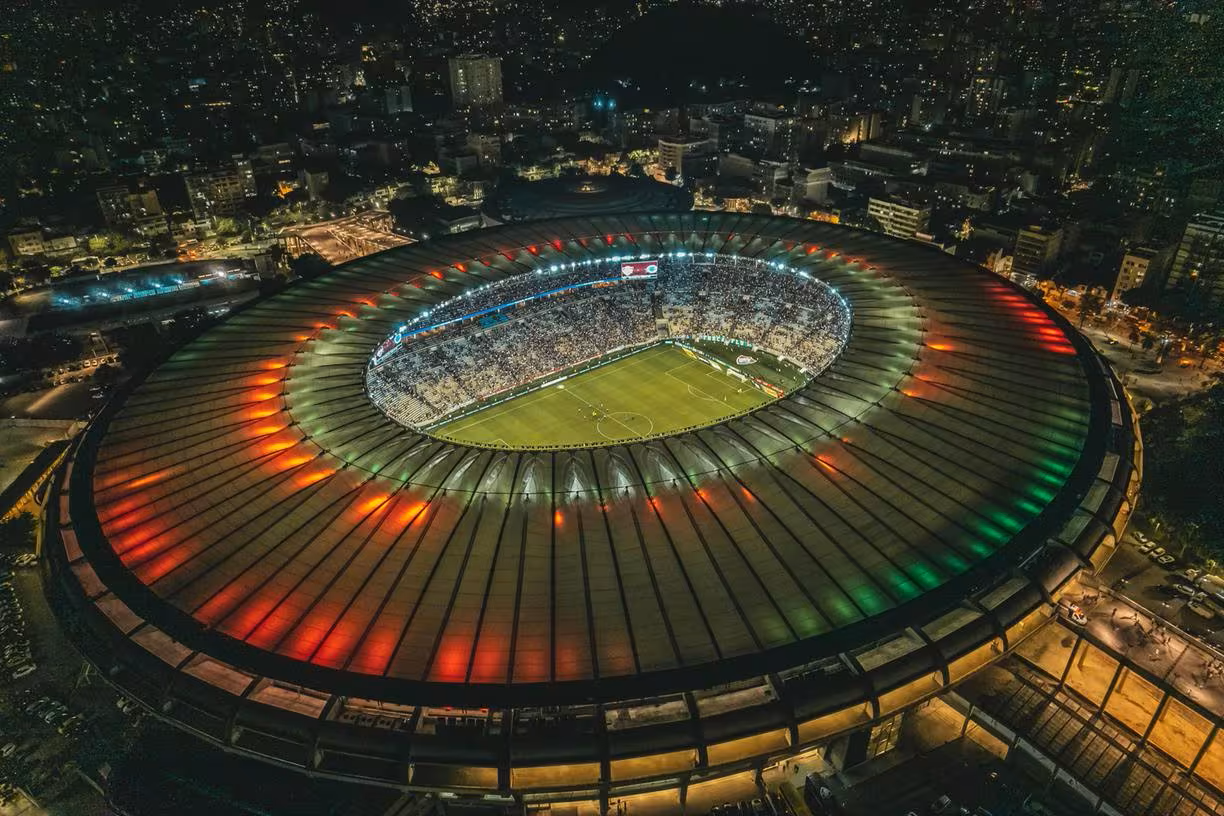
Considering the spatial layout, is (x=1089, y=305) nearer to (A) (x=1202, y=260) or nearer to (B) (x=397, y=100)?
(A) (x=1202, y=260)

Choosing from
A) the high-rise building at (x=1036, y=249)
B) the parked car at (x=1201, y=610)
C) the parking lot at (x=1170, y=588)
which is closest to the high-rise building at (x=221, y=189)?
the high-rise building at (x=1036, y=249)

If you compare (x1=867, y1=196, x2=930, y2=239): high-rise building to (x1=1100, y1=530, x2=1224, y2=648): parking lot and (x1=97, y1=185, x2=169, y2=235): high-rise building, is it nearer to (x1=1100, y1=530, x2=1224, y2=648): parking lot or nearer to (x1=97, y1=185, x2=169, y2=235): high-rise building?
(x1=1100, y1=530, x2=1224, y2=648): parking lot

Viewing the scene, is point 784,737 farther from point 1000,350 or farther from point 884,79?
point 884,79

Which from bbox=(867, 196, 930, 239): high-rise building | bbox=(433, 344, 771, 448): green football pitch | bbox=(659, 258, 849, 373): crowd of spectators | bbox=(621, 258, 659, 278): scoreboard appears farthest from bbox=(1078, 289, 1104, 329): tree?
bbox=(621, 258, 659, 278): scoreboard

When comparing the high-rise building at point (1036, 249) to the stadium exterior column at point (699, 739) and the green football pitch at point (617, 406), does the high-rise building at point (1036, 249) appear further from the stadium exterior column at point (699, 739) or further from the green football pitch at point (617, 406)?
the stadium exterior column at point (699, 739)

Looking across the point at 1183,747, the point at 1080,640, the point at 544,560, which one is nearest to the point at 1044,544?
the point at 1080,640

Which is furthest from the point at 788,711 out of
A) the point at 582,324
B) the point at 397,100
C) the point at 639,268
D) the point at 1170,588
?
the point at 397,100
